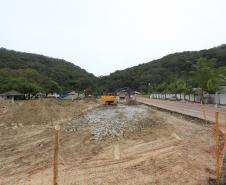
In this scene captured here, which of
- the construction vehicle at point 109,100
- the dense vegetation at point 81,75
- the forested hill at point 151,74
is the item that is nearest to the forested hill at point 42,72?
the dense vegetation at point 81,75

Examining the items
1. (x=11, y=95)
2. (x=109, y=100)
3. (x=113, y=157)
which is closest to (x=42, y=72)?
(x=11, y=95)

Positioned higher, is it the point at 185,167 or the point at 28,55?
the point at 28,55

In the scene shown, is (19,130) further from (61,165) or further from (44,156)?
(61,165)

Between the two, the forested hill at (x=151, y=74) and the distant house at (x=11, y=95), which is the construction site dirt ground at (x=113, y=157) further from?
the forested hill at (x=151, y=74)

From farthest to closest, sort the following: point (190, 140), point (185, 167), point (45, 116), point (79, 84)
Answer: point (79, 84), point (45, 116), point (190, 140), point (185, 167)

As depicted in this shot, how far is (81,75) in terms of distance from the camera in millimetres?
139375

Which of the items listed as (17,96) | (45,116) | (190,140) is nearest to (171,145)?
(190,140)

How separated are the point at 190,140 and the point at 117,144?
11.3 feet

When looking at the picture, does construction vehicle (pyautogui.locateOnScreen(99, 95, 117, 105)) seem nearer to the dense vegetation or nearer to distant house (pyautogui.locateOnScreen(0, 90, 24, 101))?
the dense vegetation

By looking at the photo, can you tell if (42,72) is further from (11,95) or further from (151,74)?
(151,74)

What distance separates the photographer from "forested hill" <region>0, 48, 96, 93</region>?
103 meters

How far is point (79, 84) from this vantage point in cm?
12612

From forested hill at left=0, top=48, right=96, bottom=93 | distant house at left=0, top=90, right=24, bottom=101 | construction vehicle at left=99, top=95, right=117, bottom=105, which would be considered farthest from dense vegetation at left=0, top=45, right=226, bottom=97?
construction vehicle at left=99, top=95, right=117, bottom=105

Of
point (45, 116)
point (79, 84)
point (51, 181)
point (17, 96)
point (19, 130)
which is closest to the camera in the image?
point (51, 181)
